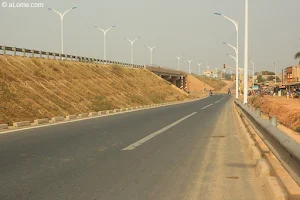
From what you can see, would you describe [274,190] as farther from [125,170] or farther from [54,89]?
[54,89]

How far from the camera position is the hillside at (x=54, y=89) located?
2610cm

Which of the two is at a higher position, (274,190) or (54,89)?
(54,89)

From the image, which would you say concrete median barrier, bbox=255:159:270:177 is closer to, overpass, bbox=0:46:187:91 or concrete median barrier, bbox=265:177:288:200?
concrete median barrier, bbox=265:177:288:200

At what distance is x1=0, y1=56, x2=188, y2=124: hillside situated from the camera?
85.6 ft

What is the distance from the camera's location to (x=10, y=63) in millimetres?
35250

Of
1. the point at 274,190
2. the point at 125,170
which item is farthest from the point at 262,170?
the point at 125,170

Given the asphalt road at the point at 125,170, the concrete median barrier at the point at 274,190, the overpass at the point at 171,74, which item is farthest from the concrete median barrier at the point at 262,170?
the overpass at the point at 171,74

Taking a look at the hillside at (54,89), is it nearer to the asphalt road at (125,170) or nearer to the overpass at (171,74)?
the asphalt road at (125,170)

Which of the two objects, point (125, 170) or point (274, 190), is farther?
point (125, 170)

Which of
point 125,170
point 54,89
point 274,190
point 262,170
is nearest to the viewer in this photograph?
point 274,190

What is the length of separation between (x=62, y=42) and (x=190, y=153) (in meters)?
40.3

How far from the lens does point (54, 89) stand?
116ft

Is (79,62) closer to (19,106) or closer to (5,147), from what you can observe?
(19,106)

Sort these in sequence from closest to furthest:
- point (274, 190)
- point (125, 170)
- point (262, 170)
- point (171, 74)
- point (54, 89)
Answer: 1. point (274, 190)
2. point (262, 170)
3. point (125, 170)
4. point (54, 89)
5. point (171, 74)
